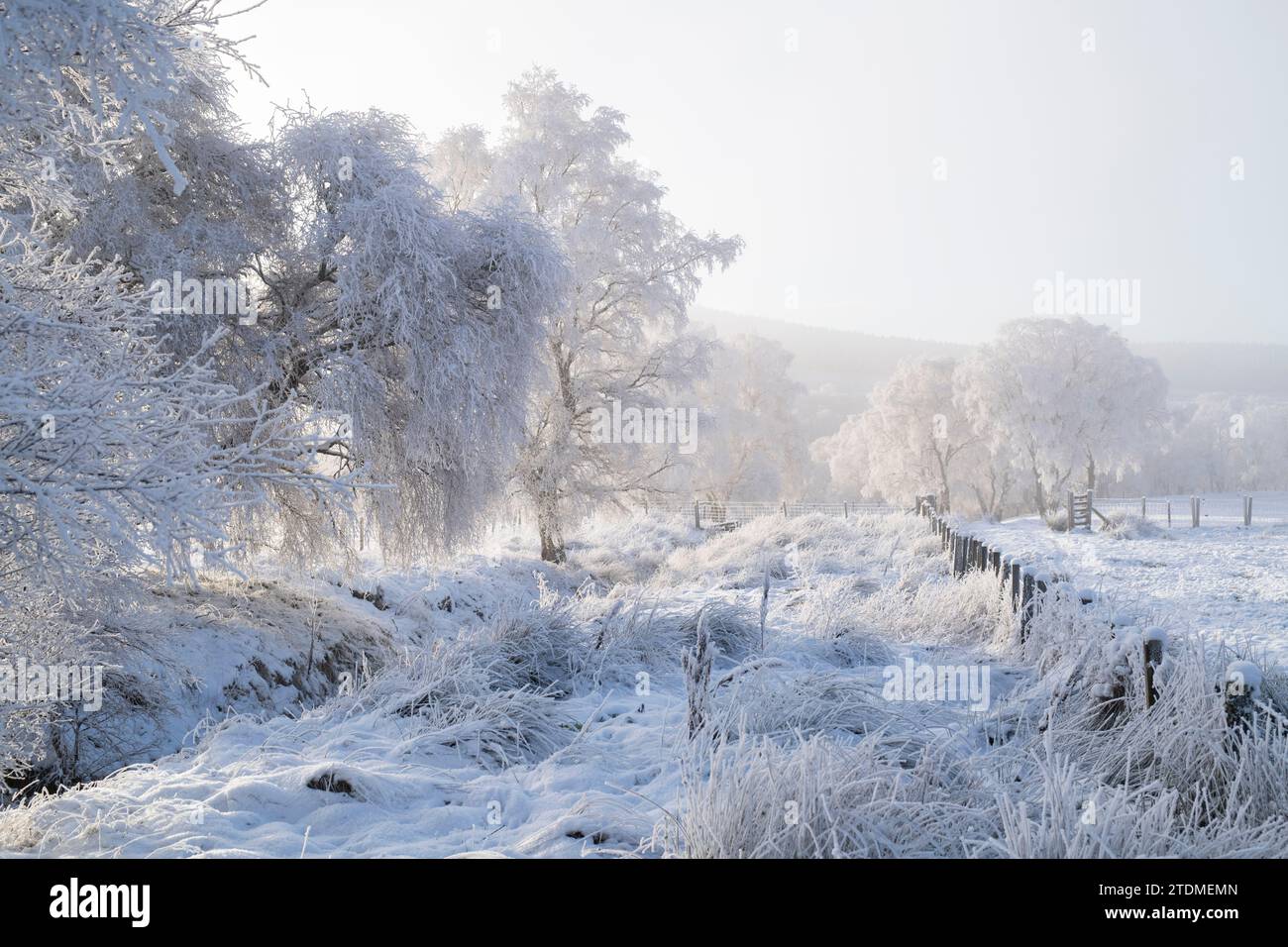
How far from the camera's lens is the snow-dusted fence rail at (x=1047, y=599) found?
3.24 meters

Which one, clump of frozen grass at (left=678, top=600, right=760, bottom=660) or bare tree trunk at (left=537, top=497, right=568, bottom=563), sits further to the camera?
bare tree trunk at (left=537, top=497, right=568, bottom=563)

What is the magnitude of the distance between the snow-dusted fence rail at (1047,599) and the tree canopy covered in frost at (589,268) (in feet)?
23.6

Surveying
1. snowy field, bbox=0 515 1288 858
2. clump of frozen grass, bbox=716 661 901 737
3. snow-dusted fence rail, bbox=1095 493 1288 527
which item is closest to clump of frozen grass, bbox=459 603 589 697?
snowy field, bbox=0 515 1288 858

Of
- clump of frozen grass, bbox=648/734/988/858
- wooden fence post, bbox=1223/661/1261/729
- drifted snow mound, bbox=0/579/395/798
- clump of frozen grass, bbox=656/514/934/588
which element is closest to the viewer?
clump of frozen grass, bbox=648/734/988/858

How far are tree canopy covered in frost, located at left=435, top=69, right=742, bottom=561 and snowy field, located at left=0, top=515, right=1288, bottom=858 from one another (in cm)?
926

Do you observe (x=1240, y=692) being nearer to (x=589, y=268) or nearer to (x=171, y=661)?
(x=171, y=661)

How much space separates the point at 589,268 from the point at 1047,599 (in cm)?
1199

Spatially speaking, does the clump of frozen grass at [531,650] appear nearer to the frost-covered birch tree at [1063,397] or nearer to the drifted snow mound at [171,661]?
the drifted snow mound at [171,661]

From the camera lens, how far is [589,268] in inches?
616

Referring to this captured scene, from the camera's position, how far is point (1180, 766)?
327 cm

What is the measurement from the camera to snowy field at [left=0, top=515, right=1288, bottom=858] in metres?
2.64

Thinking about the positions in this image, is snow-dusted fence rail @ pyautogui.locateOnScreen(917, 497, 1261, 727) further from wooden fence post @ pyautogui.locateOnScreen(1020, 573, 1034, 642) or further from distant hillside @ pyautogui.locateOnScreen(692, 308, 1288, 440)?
distant hillside @ pyautogui.locateOnScreen(692, 308, 1288, 440)
